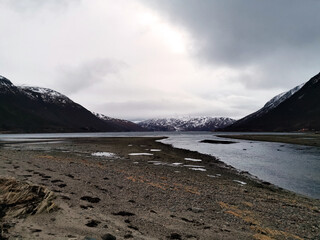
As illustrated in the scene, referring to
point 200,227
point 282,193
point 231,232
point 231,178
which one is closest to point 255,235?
point 231,232

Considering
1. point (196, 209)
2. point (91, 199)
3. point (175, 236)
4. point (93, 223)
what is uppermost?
point (93, 223)

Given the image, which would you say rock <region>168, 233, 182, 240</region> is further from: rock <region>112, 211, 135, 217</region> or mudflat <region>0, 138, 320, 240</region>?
rock <region>112, 211, 135, 217</region>

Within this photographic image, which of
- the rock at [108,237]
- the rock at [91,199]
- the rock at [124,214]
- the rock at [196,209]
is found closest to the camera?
the rock at [108,237]

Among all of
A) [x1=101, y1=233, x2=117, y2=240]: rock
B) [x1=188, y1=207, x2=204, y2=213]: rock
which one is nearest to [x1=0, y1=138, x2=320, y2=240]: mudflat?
[x1=188, y1=207, x2=204, y2=213]: rock

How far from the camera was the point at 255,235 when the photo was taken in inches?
378

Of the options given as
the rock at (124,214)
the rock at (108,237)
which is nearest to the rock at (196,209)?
the rock at (124,214)

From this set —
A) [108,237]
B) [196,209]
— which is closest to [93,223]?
[108,237]

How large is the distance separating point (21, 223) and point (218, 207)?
9.59m

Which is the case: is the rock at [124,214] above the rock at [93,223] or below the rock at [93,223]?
below

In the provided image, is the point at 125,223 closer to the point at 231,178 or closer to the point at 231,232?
the point at 231,232

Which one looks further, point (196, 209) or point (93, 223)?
point (196, 209)

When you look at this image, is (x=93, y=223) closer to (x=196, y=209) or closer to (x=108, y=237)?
(x=108, y=237)

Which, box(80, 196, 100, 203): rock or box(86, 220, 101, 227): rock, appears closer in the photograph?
box(86, 220, 101, 227): rock

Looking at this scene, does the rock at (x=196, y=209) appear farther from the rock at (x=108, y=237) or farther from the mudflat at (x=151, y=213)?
the rock at (x=108, y=237)
